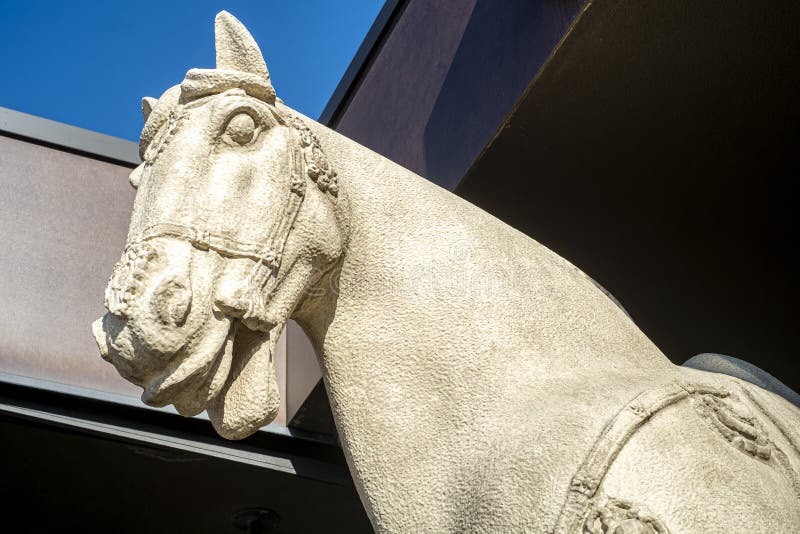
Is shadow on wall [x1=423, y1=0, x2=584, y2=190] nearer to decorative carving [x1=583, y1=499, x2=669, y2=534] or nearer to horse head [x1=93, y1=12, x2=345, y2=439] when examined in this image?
horse head [x1=93, y1=12, x2=345, y2=439]

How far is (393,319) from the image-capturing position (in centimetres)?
162

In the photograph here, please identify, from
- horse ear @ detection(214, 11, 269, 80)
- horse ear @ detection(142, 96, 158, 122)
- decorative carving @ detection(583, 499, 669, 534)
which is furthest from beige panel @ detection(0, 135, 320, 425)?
decorative carving @ detection(583, 499, 669, 534)

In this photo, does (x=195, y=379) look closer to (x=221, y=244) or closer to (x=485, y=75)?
(x=221, y=244)

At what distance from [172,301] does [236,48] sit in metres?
0.59

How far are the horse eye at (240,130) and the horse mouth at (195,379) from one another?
346 mm

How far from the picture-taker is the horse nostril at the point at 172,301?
1383 millimetres

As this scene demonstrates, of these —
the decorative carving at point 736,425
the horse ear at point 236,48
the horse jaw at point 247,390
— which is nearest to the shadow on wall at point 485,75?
the horse ear at point 236,48

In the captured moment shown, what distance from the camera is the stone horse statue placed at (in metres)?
1.31

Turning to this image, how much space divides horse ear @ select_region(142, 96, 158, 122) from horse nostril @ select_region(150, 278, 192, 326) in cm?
54

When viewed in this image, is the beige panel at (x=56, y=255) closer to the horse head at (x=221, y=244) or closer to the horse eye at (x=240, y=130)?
the horse head at (x=221, y=244)

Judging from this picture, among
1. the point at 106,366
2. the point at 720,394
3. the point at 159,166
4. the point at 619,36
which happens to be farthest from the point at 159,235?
the point at 106,366

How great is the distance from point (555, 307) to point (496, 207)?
123cm

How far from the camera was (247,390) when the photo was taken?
151 cm

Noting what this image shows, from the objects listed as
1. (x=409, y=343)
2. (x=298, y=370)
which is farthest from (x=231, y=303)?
(x=298, y=370)
